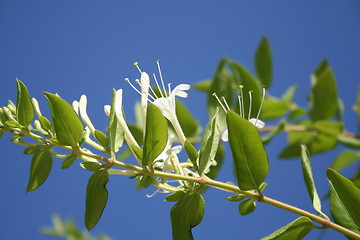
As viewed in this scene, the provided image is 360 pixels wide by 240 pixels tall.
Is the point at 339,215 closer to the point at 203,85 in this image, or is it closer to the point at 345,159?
the point at 345,159

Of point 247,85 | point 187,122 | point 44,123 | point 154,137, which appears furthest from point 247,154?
point 187,122

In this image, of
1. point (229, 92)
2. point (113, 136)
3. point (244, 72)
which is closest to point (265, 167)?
point (113, 136)

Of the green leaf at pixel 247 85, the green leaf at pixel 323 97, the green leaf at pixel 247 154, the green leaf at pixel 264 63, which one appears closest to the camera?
the green leaf at pixel 247 154

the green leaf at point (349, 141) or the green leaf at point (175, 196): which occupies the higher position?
the green leaf at point (175, 196)

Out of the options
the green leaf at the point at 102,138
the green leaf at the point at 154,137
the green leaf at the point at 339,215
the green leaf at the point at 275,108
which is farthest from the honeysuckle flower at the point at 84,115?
the green leaf at the point at 275,108

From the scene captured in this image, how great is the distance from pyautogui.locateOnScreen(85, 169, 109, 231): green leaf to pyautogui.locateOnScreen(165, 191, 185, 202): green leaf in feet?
0.40

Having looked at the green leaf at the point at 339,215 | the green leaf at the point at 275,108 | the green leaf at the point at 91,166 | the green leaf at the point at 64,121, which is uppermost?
the green leaf at the point at 64,121

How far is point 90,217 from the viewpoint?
790 mm

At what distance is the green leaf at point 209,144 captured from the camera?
0.79 m

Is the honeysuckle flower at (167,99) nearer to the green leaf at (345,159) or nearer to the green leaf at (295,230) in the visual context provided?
the green leaf at (295,230)

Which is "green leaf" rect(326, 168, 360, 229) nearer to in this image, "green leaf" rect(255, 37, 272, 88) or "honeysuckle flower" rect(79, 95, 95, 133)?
"honeysuckle flower" rect(79, 95, 95, 133)

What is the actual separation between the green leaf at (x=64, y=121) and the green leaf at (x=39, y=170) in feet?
0.21

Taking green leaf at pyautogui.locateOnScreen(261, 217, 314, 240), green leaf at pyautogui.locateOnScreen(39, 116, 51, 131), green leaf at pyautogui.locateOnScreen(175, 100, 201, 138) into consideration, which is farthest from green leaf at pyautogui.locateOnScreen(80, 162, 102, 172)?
green leaf at pyautogui.locateOnScreen(175, 100, 201, 138)

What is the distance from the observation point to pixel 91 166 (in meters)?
0.79
